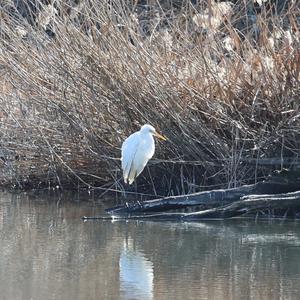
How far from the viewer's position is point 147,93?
9930 millimetres

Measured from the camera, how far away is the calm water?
239 inches

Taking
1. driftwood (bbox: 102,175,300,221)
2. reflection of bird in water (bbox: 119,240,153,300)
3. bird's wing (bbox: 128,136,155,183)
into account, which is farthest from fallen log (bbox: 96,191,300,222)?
reflection of bird in water (bbox: 119,240,153,300)

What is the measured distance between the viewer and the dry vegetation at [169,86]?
31.8 feet

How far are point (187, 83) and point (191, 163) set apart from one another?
0.82 meters

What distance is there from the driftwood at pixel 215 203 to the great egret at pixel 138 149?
2.38 ft

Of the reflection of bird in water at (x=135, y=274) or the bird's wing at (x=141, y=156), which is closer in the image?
the reflection of bird in water at (x=135, y=274)

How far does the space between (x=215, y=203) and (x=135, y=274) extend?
8.55ft

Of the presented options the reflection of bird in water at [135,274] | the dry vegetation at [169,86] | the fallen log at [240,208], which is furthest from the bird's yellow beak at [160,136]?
the reflection of bird in water at [135,274]

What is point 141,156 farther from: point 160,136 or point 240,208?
point 240,208

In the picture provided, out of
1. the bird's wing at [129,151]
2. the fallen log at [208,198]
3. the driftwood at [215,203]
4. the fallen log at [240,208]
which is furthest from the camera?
the bird's wing at [129,151]

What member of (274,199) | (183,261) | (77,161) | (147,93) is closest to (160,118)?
(147,93)

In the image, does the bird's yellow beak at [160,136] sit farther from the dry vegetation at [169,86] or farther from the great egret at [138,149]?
the dry vegetation at [169,86]

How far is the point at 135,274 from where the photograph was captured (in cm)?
653

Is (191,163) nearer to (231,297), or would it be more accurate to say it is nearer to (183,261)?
(183,261)
